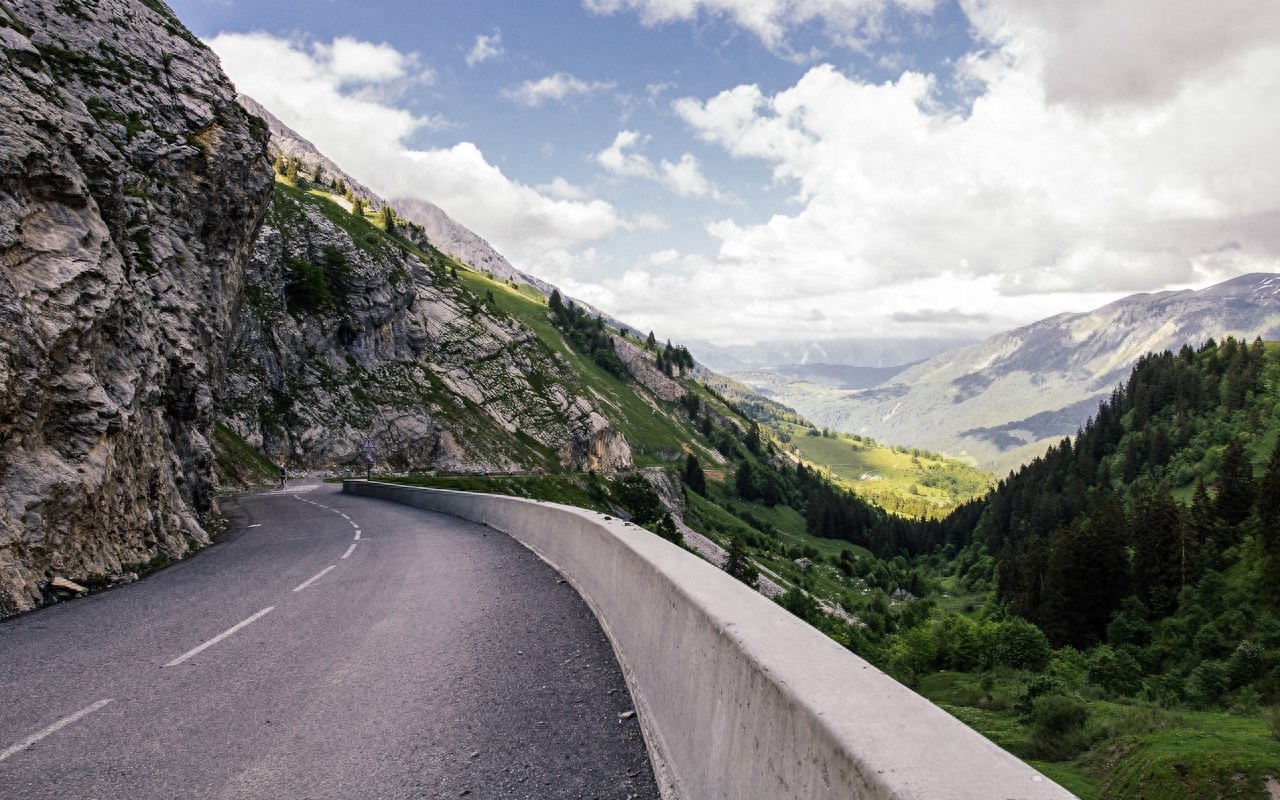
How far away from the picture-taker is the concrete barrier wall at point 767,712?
246cm

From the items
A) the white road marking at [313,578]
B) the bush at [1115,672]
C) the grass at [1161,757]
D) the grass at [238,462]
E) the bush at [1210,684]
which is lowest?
the bush at [1115,672]

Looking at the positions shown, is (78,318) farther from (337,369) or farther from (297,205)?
(297,205)

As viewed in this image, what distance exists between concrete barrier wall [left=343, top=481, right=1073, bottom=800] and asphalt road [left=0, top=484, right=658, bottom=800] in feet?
1.86

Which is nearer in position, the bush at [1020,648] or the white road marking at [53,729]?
the white road marking at [53,729]

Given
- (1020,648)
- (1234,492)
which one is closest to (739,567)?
(1020,648)

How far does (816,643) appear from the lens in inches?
164

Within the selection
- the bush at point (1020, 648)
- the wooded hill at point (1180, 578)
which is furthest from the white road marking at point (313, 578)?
the bush at point (1020, 648)

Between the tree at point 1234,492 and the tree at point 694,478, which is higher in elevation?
the tree at point 1234,492

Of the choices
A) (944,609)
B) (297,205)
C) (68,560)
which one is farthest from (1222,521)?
(297,205)

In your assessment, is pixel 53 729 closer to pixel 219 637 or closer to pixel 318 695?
pixel 318 695

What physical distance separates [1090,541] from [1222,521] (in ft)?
75.1

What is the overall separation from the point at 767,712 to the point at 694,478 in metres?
170

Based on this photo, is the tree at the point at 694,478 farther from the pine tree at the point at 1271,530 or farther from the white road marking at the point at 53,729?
the white road marking at the point at 53,729

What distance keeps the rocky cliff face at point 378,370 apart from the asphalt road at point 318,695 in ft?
202
